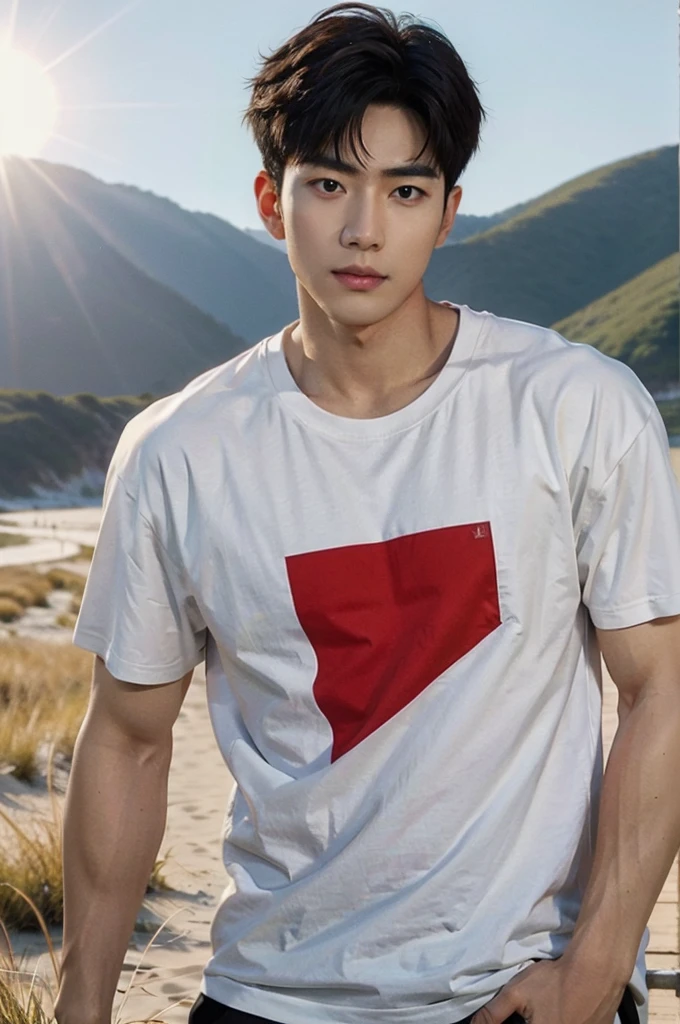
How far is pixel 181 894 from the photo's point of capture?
4.81 meters

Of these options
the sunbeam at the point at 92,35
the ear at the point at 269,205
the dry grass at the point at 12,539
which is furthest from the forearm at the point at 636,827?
the sunbeam at the point at 92,35

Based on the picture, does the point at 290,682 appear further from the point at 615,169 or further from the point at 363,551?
the point at 615,169

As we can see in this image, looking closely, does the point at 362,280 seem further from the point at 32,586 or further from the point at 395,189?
the point at 32,586

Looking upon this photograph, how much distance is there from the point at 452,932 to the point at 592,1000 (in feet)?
0.40

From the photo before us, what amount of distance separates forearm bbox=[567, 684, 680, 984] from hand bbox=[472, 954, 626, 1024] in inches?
0.8


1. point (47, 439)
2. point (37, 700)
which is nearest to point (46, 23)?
point (47, 439)

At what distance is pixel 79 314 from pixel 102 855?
23.6 metres

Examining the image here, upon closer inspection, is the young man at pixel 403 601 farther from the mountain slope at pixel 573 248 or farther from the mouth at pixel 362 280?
the mountain slope at pixel 573 248

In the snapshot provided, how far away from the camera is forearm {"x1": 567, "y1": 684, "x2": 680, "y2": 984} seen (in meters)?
1.00

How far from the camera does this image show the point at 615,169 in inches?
1221

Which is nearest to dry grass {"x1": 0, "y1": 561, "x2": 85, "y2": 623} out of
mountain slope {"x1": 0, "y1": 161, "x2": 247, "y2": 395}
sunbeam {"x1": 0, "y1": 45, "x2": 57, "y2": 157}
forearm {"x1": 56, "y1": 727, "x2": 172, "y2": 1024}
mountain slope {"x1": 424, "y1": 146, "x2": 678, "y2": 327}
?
sunbeam {"x1": 0, "y1": 45, "x2": 57, "y2": 157}

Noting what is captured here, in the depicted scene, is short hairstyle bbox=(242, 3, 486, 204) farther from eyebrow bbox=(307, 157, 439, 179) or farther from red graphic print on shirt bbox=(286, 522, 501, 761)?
red graphic print on shirt bbox=(286, 522, 501, 761)

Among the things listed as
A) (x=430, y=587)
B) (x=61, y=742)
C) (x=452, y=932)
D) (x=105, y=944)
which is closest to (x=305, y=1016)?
(x=452, y=932)

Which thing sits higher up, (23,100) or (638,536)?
(23,100)
